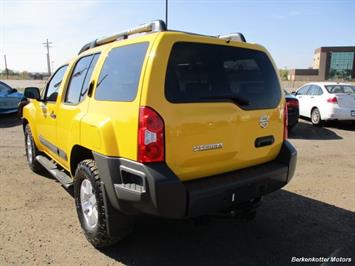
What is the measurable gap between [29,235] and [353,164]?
584cm

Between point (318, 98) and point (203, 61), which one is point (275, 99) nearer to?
point (203, 61)

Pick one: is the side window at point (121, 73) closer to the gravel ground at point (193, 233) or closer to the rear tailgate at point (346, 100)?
the gravel ground at point (193, 233)

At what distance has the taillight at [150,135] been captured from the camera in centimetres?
288

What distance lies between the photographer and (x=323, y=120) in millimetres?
11875

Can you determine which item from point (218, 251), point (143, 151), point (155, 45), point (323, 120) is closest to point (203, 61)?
point (155, 45)

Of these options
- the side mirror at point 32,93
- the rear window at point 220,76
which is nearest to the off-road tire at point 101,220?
the rear window at point 220,76

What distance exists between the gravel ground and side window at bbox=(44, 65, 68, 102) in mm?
1366

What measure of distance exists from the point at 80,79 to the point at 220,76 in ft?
5.77

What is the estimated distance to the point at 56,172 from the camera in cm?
490

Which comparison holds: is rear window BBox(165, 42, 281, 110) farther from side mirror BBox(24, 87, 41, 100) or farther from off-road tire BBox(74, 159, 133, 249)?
side mirror BBox(24, 87, 41, 100)

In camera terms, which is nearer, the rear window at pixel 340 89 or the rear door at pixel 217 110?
the rear door at pixel 217 110

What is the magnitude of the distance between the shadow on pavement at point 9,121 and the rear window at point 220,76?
10.4 metres

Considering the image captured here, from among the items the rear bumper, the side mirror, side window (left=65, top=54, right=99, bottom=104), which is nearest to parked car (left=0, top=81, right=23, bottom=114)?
the side mirror

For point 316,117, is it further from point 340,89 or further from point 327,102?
point 340,89
